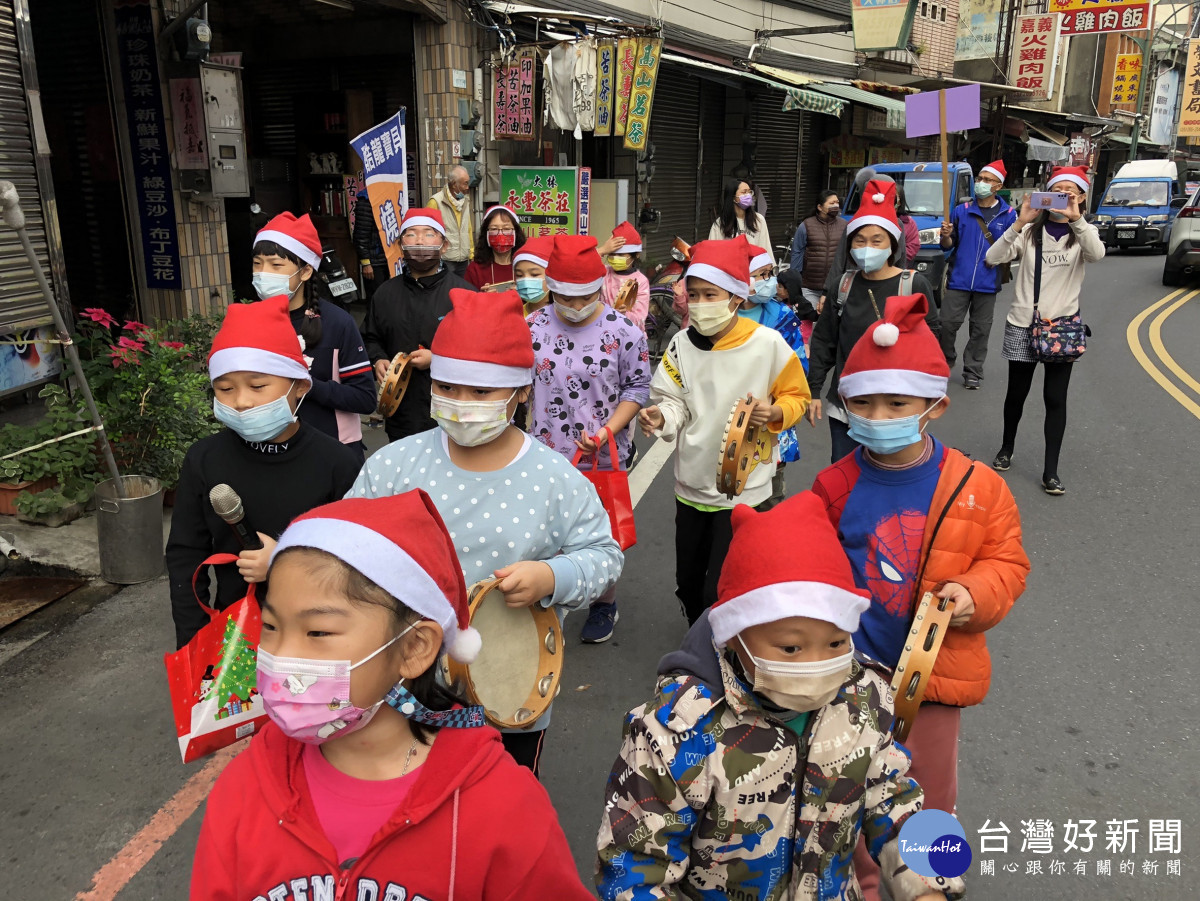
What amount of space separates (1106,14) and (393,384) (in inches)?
1118

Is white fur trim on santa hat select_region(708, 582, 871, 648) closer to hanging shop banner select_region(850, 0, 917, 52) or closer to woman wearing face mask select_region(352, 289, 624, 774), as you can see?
woman wearing face mask select_region(352, 289, 624, 774)

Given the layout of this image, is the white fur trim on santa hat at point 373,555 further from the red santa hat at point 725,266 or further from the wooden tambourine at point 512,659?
the red santa hat at point 725,266

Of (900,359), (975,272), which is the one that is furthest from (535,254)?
(975,272)

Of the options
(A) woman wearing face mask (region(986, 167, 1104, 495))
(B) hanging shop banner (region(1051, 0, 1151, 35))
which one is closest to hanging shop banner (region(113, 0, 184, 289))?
(A) woman wearing face mask (region(986, 167, 1104, 495))

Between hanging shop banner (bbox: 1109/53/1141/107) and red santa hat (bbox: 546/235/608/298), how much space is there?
44361 mm

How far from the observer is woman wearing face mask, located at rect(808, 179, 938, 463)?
5.05 m

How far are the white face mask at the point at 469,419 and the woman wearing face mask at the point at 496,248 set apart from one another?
4302mm

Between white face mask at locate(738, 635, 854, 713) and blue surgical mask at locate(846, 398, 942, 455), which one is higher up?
blue surgical mask at locate(846, 398, 942, 455)

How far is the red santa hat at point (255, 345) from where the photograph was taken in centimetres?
295

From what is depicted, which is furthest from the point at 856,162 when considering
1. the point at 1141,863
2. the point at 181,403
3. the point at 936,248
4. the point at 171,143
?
the point at 1141,863

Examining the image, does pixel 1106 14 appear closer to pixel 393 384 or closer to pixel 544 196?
pixel 544 196

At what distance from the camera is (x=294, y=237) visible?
14.0ft

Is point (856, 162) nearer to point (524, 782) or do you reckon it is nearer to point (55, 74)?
point (55, 74)

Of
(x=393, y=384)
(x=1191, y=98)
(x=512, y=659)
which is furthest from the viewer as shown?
(x=1191, y=98)
